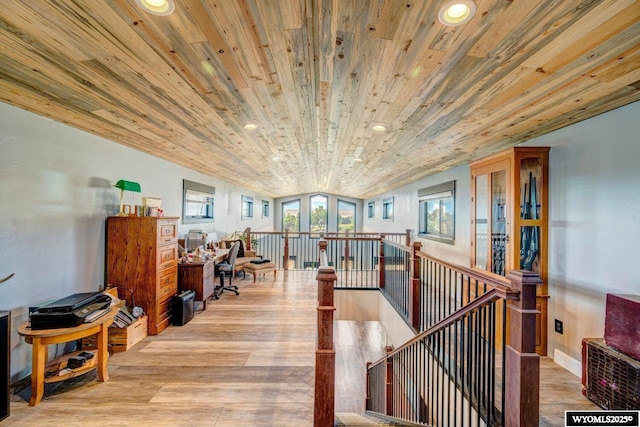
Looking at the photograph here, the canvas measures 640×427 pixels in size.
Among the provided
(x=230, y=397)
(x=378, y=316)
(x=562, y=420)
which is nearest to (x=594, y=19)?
(x=562, y=420)

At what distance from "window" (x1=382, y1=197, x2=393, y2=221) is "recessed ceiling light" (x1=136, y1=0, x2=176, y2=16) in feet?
25.7

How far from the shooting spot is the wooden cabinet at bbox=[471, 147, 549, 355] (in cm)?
291

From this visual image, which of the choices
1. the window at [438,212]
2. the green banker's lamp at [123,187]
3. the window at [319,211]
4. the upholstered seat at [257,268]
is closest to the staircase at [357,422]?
the green banker's lamp at [123,187]

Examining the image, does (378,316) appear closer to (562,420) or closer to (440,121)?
(562,420)

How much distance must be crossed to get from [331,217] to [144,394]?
1058cm

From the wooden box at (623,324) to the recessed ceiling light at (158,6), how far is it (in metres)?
3.60

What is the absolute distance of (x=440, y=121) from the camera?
104 inches

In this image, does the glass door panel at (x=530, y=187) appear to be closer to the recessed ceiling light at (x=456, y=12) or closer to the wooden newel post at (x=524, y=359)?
the wooden newel post at (x=524, y=359)

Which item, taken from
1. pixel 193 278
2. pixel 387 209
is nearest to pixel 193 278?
pixel 193 278

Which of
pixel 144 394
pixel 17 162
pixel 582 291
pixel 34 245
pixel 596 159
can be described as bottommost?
pixel 144 394

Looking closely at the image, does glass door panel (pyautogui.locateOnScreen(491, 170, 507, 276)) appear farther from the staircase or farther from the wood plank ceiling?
the staircase

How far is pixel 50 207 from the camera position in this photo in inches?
102

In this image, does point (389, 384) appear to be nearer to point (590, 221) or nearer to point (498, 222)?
point (498, 222)

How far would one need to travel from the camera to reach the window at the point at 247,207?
866 cm
